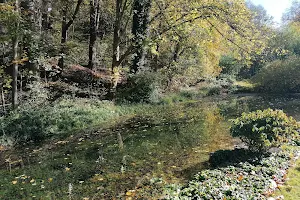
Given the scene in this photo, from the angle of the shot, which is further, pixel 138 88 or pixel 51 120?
pixel 138 88

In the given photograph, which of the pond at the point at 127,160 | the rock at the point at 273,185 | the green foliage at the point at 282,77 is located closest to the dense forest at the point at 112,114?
the pond at the point at 127,160

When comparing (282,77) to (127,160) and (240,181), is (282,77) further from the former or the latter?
(240,181)

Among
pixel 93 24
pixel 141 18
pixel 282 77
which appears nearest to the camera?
pixel 141 18

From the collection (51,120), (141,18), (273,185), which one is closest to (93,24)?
(141,18)

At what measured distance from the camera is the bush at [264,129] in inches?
270

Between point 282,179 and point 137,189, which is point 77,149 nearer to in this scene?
point 137,189

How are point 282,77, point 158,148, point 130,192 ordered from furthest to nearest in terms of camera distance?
point 282,77, point 158,148, point 130,192

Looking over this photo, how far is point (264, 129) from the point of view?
699cm

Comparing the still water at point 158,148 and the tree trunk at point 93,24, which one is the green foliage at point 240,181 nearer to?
the still water at point 158,148

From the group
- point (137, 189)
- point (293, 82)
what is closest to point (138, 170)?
point (137, 189)

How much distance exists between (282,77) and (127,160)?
24.5 metres

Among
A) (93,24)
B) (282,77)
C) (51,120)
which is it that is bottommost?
(51,120)

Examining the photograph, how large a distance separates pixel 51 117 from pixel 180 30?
7.71 m

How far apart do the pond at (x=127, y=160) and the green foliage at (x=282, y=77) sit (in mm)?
18321
